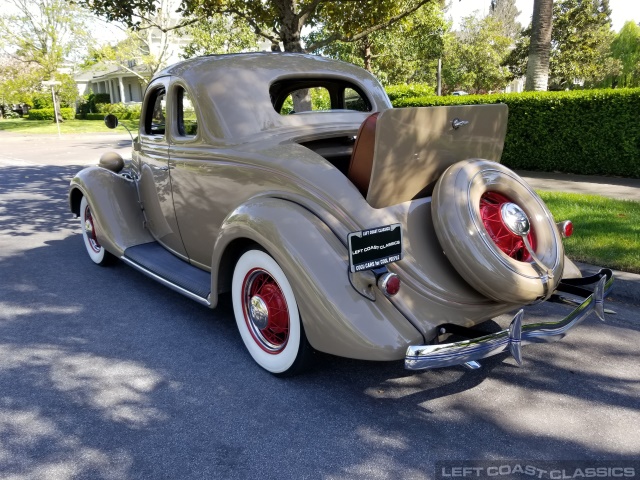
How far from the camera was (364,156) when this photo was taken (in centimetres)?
275

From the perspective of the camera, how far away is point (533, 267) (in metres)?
2.67

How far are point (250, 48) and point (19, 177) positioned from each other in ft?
67.4

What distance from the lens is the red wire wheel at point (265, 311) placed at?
290cm

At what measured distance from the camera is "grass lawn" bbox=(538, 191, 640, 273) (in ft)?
14.2

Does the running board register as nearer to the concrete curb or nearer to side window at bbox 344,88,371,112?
side window at bbox 344,88,371,112

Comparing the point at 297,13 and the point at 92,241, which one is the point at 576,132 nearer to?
the point at 297,13

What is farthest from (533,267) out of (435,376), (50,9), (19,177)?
(50,9)

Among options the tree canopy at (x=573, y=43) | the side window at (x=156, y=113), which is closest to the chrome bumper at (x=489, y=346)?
the side window at (x=156, y=113)

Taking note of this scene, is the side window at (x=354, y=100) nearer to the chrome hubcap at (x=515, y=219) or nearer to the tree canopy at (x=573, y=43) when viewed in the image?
the chrome hubcap at (x=515, y=219)

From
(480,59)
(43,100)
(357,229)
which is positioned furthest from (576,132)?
(43,100)

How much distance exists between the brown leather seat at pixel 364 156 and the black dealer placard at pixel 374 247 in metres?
0.39

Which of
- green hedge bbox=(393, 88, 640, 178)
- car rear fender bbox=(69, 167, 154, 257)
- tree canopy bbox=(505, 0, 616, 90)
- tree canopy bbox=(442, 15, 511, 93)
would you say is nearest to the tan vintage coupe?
car rear fender bbox=(69, 167, 154, 257)

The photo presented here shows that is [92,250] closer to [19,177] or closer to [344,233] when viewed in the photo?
[344,233]

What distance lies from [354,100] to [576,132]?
18.3 feet
